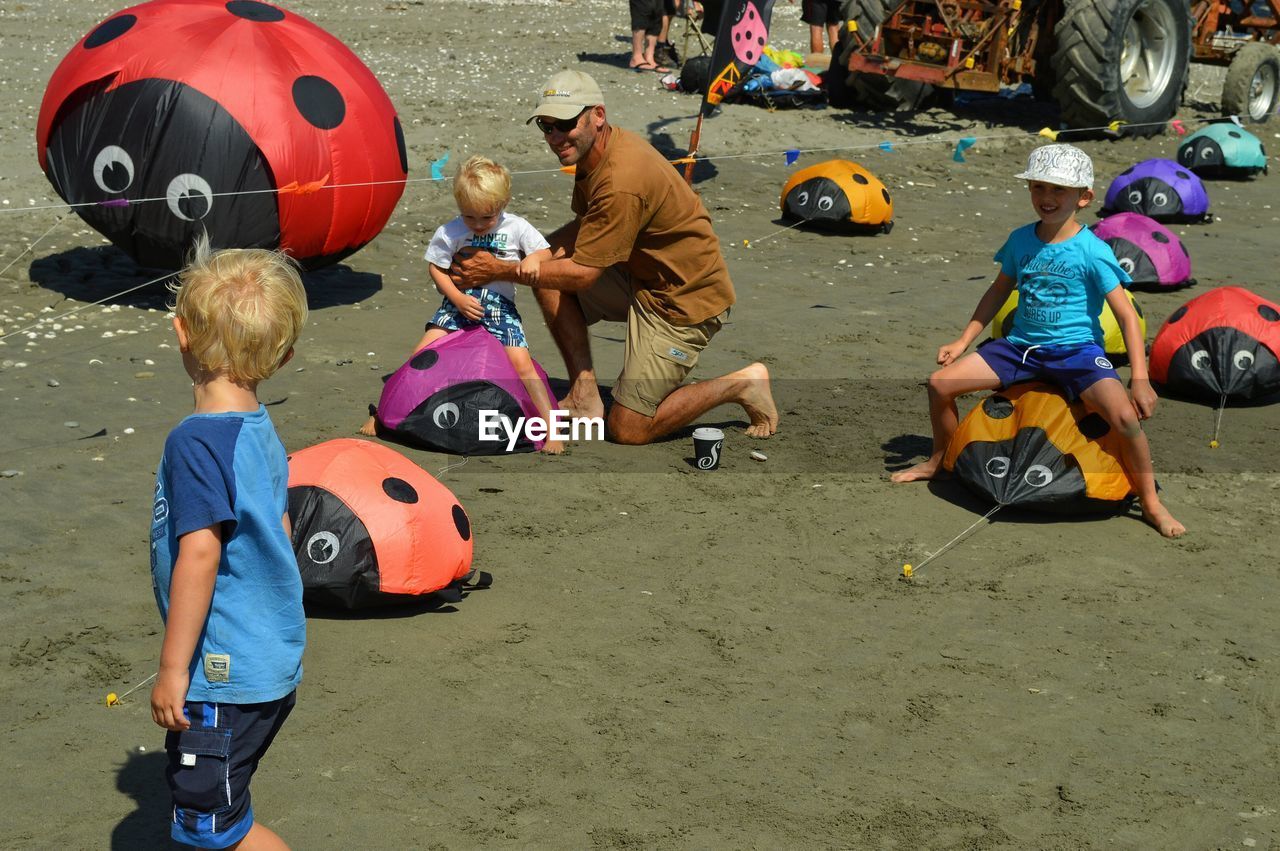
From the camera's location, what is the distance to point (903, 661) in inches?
201

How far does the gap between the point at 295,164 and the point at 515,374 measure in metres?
2.27

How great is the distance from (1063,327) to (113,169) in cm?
549

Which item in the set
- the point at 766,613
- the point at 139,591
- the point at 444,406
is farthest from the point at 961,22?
the point at 139,591

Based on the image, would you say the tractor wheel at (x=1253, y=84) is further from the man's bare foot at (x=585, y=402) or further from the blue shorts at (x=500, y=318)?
the blue shorts at (x=500, y=318)

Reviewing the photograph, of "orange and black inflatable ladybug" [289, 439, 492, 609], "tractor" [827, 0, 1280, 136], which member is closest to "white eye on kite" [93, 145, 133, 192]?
"orange and black inflatable ladybug" [289, 439, 492, 609]

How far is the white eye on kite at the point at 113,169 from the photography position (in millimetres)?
8266

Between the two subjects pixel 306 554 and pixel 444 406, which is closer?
pixel 306 554

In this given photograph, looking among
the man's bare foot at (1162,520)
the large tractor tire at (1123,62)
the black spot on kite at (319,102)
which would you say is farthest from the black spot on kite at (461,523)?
the large tractor tire at (1123,62)

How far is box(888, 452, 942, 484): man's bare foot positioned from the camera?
6910 millimetres

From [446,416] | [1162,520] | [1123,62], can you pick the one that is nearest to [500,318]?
[446,416]

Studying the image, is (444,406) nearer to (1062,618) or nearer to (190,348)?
(1062,618)

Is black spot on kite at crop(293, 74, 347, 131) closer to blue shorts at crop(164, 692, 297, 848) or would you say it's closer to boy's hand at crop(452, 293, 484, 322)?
boy's hand at crop(452, 293, 484, 322)

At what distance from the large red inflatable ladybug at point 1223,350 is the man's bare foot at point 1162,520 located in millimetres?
1854

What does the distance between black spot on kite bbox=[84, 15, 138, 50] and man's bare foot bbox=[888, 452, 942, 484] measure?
5431 millimetres
